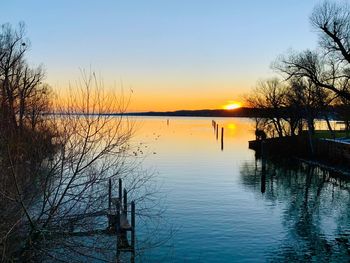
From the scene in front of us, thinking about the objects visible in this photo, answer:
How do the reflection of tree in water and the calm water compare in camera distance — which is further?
the reflection of tree in water

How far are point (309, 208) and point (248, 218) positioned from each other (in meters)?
5.91

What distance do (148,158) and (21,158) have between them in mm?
46270

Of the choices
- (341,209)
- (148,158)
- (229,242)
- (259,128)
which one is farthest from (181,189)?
(259,128)

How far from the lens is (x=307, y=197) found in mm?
35656

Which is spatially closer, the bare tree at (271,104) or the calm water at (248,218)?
the calm water at (248,218)

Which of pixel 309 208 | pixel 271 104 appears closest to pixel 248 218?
pixel 309 208

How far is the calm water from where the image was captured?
2050 cm

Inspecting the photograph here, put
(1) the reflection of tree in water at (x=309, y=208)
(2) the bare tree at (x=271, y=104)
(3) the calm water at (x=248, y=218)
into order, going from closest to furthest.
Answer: (3) the calm water at (x=248, y=218), (1) the reflection of tree in water at (x=309, y=208), (2) the bare tree at (x=271, y=104)

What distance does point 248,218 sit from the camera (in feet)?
89.7

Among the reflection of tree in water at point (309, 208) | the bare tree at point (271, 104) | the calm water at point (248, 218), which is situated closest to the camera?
the calm water at point (248, 218)

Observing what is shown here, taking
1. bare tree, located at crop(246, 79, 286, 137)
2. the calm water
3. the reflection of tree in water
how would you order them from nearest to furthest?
the calm water
the reflection of tree in water
bare tree, located at crop(246, 79, 286, 137)

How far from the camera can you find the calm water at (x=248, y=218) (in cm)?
2050

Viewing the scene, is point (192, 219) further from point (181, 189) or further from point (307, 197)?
point (307, 197)

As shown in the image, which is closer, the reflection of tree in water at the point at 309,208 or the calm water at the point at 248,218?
the calm water at the point at 248,218
